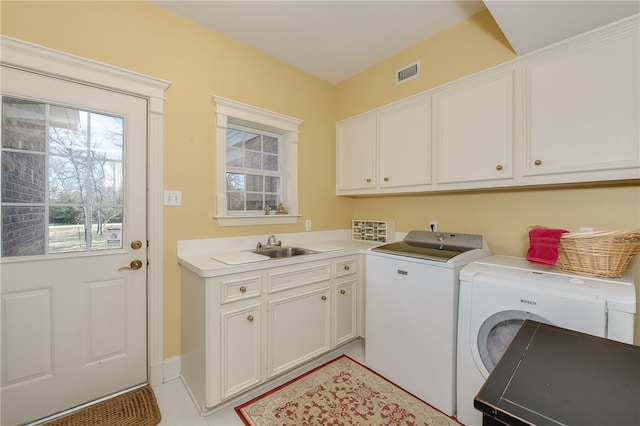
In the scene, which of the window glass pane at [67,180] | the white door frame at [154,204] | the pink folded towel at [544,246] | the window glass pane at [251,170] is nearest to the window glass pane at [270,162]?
the window glass pane at [251,170]

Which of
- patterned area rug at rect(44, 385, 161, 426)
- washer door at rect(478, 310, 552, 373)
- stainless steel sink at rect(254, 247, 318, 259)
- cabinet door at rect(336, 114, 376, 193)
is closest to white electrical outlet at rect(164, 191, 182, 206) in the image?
stainless steel sink at rect(254, 247, 318, 259)

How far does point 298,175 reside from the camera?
Result: 2.74 metres

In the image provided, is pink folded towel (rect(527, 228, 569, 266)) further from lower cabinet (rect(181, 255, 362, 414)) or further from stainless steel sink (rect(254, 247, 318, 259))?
stainless steel sink (rect(254, 247, 318, 259))

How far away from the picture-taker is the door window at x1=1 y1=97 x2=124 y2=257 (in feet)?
4.87

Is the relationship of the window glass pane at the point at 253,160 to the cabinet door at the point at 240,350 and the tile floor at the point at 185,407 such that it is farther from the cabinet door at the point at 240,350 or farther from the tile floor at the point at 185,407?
the tile floor at the point at 185,407

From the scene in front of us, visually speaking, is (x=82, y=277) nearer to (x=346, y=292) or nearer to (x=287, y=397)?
(x=287, y=397)

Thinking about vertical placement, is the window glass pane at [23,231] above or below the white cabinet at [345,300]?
above

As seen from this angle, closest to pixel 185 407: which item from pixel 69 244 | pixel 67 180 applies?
pixel 69 244

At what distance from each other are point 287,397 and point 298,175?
1904mm

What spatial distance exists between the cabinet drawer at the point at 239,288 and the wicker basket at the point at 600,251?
73.9 inches

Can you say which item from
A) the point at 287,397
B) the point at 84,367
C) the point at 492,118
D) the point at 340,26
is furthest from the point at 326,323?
the point at 340,26

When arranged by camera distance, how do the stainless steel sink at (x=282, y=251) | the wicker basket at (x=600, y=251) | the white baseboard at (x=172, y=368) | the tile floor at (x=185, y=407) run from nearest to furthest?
the wicker basket at (x=600, y=251)
the tile floor at (x=185, y=407)
the white baseboard at (x=172, y=368)
the stainless steel sink at (x=282, y=251)

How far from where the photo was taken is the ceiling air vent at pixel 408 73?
7.80ft

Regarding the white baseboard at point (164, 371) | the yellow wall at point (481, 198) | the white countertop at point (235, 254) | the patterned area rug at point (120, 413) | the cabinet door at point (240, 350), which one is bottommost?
the patterned area rug at point (120, 413)
